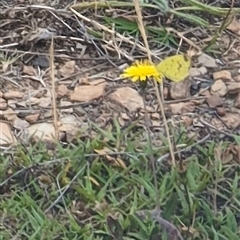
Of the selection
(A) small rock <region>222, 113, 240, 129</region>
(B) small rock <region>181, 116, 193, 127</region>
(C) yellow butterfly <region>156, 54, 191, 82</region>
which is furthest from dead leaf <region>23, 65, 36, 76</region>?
(C) yellow butterfly <region>156, 54, 191, 82</region>

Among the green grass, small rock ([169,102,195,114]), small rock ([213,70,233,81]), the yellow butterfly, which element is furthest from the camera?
small rock ([213,70,233,81])

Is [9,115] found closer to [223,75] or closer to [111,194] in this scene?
[111,194]

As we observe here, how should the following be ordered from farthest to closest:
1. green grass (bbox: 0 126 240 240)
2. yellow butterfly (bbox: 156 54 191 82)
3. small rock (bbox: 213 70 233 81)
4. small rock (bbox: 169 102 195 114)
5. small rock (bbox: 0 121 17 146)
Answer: small rock (bbox: 213 70 233 81), small rock (bbox: 169 102 195 114), small rock (bbox: 0 121 17 146), green grass (bbox: 0 126 240 240), yellow butterfly (bbox: 156 54 191 82)

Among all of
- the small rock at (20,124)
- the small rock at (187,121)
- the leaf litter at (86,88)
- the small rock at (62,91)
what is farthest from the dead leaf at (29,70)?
the small rock at (187,121)

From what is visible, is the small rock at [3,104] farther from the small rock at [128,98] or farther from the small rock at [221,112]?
the small rock at [221,112]

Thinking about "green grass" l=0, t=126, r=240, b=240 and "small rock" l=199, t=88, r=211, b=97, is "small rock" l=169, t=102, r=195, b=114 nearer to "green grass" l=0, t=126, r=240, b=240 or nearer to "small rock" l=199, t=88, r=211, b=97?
"small rock" l=199, t=88, r=211, b=97

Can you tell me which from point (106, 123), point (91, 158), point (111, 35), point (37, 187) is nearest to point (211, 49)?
point (111, 35)

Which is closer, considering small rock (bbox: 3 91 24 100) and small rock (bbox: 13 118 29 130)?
small rock (bbox: 13 118 29 130)

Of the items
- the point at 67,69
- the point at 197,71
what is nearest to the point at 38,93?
the point at 67,69
